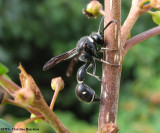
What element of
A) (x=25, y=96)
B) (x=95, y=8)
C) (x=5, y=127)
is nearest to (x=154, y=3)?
(x=95, y=8)

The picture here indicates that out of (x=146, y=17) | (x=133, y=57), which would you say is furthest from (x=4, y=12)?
(x=146, y=17)

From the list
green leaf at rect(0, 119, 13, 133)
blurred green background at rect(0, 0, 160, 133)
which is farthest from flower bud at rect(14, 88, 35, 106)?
blurred green background at rect(0, 0, 160, 133)

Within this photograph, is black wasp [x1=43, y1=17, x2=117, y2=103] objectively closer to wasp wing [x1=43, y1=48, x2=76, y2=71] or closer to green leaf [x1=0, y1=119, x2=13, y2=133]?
wasp wing [x1=43, y1=48, x2=76, y2=71]

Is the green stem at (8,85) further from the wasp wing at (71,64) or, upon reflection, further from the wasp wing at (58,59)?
the wasp wing at (58,59)

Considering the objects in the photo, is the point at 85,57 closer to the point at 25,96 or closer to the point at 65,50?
the point at 25,96

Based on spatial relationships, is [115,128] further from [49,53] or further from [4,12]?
[49,53]

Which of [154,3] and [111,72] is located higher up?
[154,3]

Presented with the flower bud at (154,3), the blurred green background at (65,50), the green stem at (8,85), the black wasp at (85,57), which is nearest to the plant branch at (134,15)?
the flower bud at (154,3)
